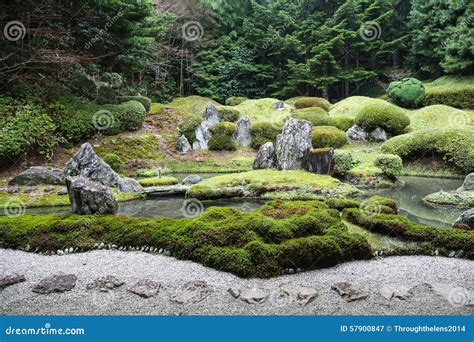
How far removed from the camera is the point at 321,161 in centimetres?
1152

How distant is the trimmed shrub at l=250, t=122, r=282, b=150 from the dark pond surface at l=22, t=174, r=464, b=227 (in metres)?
7.71

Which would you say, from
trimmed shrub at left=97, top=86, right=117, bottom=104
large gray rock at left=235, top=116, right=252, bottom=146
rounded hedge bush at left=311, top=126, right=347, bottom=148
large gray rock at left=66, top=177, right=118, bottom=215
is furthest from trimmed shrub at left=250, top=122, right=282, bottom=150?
large gray rock at left=66, top=177, right=118, bottom=215

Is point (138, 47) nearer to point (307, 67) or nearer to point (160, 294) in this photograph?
point (307, 67)

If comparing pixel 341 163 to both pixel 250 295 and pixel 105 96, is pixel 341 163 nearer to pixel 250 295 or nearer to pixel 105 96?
pixel 250 295

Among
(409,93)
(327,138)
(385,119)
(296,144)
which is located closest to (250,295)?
(296,144)

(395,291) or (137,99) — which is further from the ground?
(137,99)

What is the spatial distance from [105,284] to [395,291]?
3.13m

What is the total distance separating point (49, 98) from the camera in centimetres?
1366

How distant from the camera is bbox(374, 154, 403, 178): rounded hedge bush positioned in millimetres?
11695

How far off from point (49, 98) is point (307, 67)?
17850 mm

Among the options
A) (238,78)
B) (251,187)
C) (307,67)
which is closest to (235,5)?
(238,78)

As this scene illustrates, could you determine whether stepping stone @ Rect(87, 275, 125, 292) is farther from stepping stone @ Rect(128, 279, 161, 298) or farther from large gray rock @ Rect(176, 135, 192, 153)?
large gray rock @ Rect(176, 135, 192, 153)

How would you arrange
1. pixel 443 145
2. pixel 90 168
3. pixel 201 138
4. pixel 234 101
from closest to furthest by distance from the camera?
1. pixel 90 168
2. pixel 443 145
3. pixel 201 138
4. pixel 234 101

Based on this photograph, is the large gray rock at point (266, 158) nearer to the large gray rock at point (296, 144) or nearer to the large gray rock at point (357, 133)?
the large gray rock at point (296, 144)
